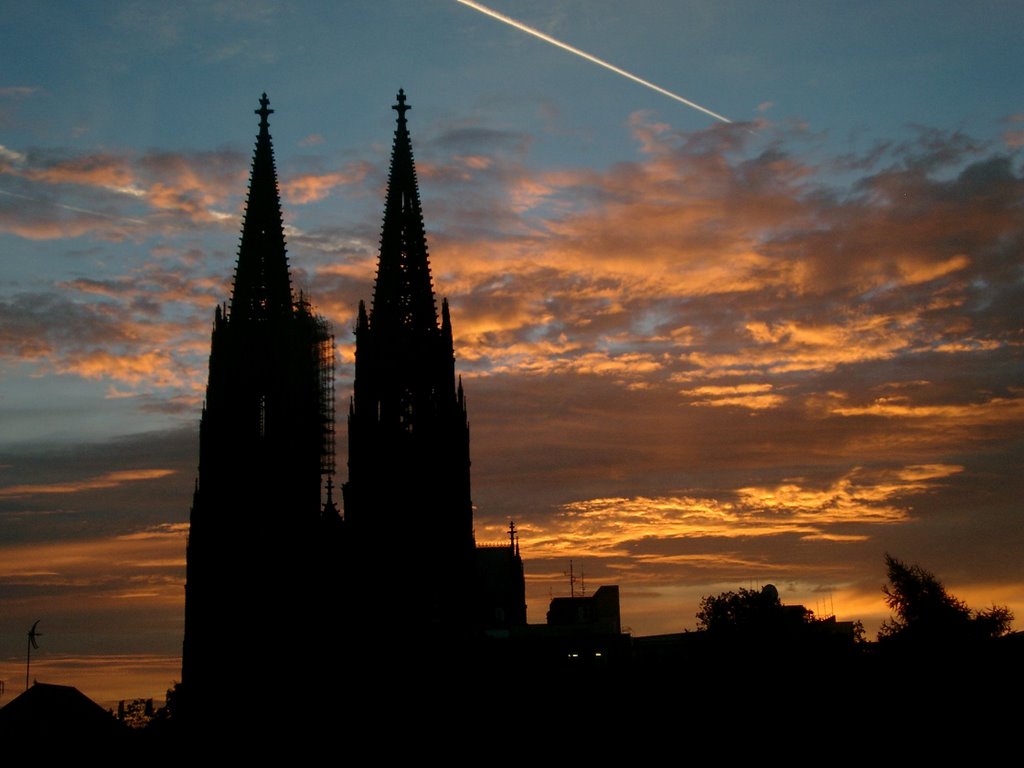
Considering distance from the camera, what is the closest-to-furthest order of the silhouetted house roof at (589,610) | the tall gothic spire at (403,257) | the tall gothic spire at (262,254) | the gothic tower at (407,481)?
the gothic tower at (407,481) < the tall gothic spire at (403,257) < the tall gothic spire at (262,254) < the silhouetted house roof at (589,610)

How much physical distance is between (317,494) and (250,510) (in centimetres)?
447

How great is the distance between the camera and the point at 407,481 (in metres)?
74.3

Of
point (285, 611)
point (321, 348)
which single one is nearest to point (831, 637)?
point (285, 611)

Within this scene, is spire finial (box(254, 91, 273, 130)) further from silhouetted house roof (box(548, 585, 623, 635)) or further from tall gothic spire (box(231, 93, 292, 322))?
silhouetted house roof (box(548, 585, 623, 635))

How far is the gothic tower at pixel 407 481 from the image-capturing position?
74.2m

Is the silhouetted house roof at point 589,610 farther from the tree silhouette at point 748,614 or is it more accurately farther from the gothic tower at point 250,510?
the gothic tower at point 250,510

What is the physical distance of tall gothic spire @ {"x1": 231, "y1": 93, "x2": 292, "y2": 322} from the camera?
80.9 metres

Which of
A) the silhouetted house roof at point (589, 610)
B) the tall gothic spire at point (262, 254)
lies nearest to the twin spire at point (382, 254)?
the tall gothic spire at point (262, 254)

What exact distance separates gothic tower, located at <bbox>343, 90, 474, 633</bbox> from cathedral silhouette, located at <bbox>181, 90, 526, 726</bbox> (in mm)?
72

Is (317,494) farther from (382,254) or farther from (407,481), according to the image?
(382,254)

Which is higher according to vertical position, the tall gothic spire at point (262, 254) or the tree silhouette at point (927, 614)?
the tall gothic spire at point (262, 254)

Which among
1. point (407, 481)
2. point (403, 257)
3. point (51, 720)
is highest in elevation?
point (403, 257)

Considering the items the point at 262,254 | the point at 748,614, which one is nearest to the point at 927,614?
the point at 748,614

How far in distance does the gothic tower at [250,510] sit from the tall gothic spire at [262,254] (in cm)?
10
